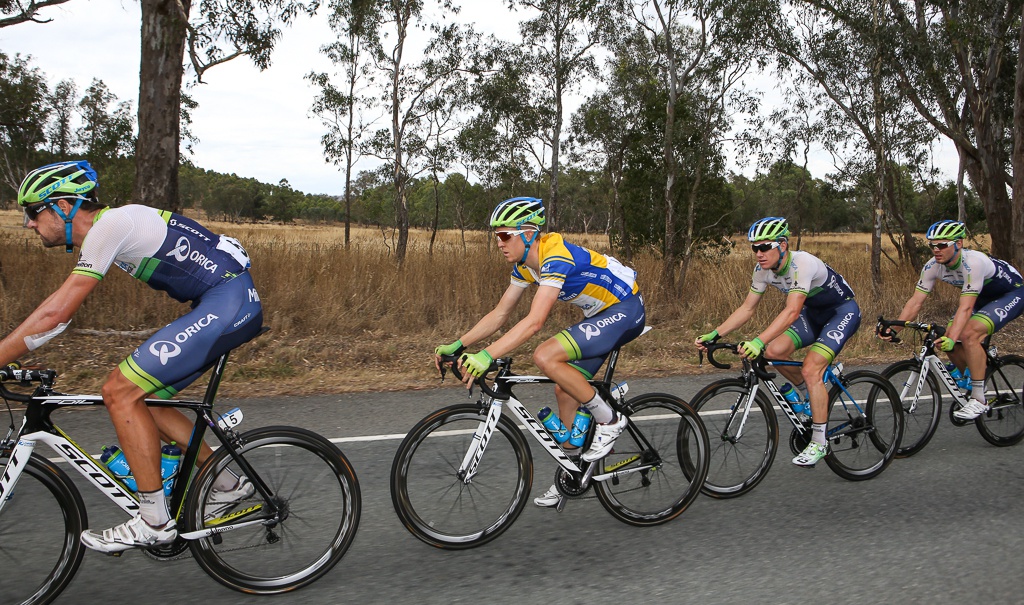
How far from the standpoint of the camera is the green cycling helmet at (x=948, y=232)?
5621mm

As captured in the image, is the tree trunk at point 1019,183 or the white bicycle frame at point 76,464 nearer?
the white bicycle frame at point 76,464

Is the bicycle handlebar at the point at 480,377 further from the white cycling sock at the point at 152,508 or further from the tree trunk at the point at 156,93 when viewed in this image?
the tree trunk at the point at 156,93

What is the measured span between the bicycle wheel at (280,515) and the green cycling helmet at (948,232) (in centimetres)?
507

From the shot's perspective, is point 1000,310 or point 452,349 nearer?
point 452,349

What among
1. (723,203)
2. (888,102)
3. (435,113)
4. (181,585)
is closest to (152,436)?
(181,585)

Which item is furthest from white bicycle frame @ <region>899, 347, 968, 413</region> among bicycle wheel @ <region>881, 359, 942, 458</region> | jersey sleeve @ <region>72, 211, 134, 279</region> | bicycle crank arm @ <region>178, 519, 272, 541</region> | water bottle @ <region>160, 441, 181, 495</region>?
jersey sleeve @ <region>72, 211, 134, 279</region>

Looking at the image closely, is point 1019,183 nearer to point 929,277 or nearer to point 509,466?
point 929,277

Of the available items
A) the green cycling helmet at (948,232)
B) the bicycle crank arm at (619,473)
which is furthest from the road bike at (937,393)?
the bicycle crank arm at (619,473)

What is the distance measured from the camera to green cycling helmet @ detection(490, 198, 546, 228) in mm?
3775

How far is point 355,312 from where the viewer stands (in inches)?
408

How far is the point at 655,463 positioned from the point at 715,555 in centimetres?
67

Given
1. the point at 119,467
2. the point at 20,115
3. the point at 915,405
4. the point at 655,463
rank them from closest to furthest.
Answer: the point at 119,467 → the point at 655,463 → the point at 915,405 → the point at 20,115

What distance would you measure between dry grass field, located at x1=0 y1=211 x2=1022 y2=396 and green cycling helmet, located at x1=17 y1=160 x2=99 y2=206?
4.24 m

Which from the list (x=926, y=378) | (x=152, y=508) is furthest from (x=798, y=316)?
(x=152, y=508)
